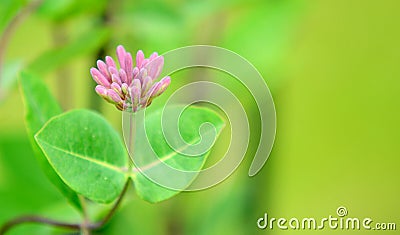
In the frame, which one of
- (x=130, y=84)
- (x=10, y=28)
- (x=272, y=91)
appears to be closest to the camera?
(x=130, y=84)

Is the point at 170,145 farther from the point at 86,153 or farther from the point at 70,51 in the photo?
the point at 70,51

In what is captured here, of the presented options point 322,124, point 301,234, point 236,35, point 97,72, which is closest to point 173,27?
point 236,35

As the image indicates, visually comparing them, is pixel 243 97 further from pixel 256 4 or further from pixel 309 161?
pixel 309 161

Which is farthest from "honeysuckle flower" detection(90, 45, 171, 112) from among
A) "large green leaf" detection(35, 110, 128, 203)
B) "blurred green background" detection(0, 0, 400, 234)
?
"blurred green background" detection(0, 0, 400, 234)

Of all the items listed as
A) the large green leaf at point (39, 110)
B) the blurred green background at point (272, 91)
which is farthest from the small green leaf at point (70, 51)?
the large green leaf at point (39, 110)

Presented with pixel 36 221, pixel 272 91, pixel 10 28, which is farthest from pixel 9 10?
pixel 272 91

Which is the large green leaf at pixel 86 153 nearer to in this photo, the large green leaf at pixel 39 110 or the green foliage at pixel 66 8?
the large green leaf at pixel 39 110

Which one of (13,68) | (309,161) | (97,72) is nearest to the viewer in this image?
(97,72)
